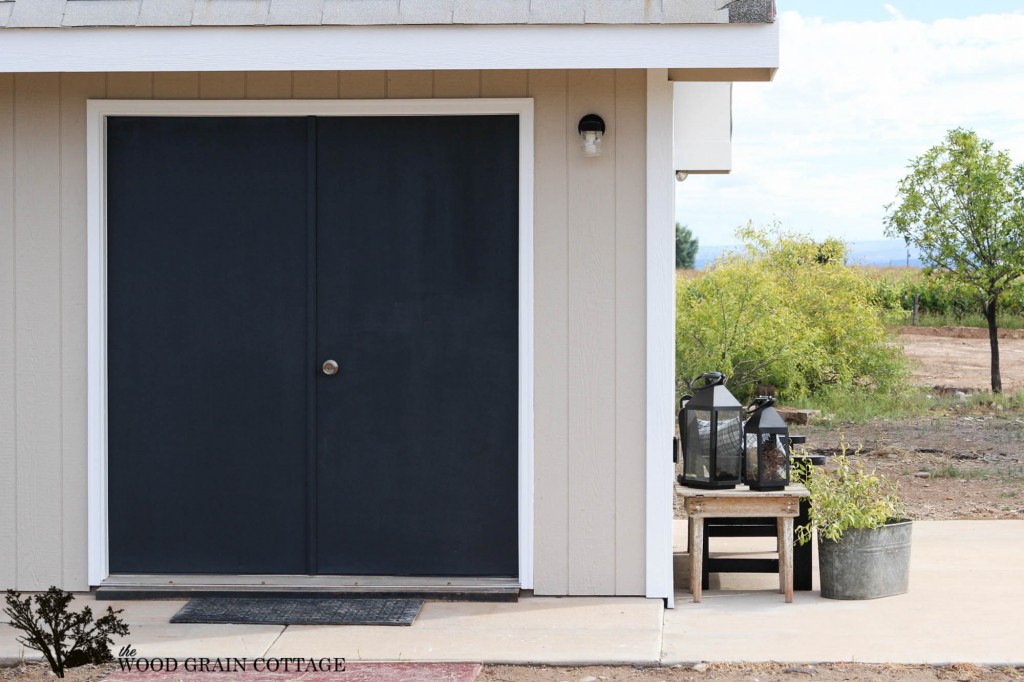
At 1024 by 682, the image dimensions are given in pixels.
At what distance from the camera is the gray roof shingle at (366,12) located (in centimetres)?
435

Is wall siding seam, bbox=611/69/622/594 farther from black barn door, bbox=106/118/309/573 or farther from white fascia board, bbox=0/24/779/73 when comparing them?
black barn door, bbox=106/118/309/573

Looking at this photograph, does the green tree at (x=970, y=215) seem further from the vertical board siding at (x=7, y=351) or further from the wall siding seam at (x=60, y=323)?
the vertical board siding at (x=7, y=351)

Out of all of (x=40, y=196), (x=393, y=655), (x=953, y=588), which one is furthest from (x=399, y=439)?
(x=953, y=588)

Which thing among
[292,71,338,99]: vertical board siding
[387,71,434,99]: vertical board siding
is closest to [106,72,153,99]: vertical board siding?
[292,71,338,99]: vertical board siding

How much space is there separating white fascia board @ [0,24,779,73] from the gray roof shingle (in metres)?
0.03

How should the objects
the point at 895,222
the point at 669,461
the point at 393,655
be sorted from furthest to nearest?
the point at 895,222
the point at 669,461
the point at 393,655

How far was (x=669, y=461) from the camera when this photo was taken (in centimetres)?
479

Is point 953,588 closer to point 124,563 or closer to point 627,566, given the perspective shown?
point 627,566

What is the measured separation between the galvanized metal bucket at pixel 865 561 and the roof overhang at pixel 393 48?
6.29 feet

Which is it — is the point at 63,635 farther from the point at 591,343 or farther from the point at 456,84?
the point at 456,84

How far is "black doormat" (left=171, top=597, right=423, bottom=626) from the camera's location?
4.51 meters

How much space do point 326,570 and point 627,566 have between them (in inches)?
50.3

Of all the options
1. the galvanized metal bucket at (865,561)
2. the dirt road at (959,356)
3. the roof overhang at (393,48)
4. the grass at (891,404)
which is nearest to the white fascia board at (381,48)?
the roof overhang at (393,48)

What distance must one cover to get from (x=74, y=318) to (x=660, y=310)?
247 cm
